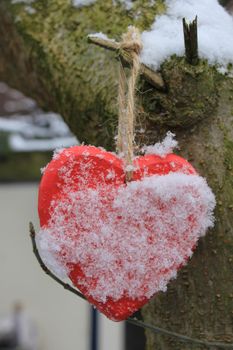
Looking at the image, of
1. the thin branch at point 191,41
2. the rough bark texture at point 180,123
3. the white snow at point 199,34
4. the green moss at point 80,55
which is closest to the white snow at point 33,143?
the green moss at point 80,55

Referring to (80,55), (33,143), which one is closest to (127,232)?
(80,55)

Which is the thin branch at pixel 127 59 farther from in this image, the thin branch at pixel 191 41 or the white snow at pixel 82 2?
the white snow at pixel 82 2

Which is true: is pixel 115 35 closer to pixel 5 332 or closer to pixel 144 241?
pixel 144 241

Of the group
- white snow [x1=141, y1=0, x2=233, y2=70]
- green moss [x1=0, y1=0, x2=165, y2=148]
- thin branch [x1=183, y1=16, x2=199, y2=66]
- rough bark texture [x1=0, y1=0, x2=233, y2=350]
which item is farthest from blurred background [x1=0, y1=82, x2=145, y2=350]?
thin branch [x1=183, y1=16, x2=199, y2=66]

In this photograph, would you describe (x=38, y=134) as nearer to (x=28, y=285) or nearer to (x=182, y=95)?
(x=28, y=285)

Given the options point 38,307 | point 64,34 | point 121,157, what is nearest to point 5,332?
point 38,307

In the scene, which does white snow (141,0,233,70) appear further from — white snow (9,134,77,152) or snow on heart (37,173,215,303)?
white snow (9,134,77,152)
